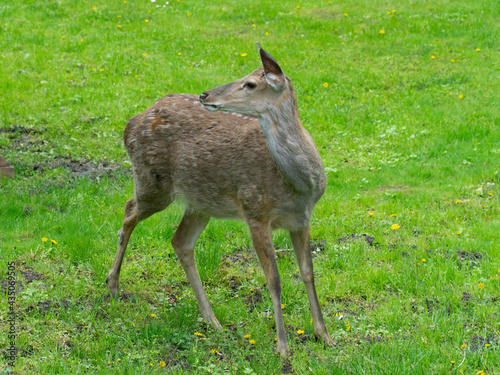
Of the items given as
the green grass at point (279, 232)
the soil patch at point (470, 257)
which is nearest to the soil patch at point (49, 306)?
the green grass at point (279, 232)

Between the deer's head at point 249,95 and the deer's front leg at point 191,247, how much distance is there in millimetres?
1444

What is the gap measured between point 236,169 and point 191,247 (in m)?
0.93

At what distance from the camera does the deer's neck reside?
14.4 ft

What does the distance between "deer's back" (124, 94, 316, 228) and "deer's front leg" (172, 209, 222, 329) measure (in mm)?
247

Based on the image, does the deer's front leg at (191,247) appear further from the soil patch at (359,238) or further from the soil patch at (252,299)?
the soil patch at (359,238)

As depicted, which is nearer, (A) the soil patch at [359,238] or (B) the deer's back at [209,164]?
(B) the deer's back at [209,164]

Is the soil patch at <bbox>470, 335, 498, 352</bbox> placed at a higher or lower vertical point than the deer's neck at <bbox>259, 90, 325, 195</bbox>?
lower

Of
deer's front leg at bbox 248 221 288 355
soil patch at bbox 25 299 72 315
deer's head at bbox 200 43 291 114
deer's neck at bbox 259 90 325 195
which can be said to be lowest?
soil patch at bbox 25 299 72 315

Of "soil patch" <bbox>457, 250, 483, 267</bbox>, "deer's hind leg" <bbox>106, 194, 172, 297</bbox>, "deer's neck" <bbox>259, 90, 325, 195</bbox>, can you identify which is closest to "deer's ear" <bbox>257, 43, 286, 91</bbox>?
"deer's neck" <bbox>259, 90, 325, 195</bbox>

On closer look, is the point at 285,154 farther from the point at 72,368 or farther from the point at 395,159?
the point at 395,159

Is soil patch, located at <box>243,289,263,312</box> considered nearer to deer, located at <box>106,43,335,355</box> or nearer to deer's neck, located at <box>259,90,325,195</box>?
deer, located at <box>106,43,335,355</box>

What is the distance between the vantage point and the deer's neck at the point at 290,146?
14.4 feet

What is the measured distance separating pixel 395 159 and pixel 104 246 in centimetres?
414

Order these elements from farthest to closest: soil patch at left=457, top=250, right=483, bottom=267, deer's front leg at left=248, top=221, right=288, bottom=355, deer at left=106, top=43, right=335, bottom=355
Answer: soil patch at left=457, top=250, right=483, bottom=267 → deer's front leg at left=248, top=221, right=288, bottom=355 → deer at left=106, top=43, right=335, bottom=355
